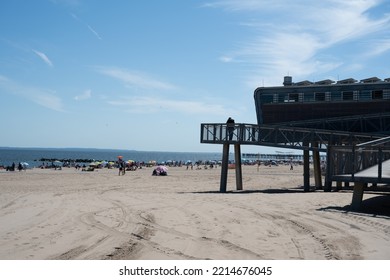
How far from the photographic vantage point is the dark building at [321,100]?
3188 cm

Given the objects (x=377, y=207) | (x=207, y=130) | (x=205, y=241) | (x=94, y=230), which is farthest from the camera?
(x=207, y=130)

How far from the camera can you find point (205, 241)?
8.41 meters

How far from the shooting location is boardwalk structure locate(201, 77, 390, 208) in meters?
23.9

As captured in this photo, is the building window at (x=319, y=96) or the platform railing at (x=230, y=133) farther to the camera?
the building window at (x=319, y=96)

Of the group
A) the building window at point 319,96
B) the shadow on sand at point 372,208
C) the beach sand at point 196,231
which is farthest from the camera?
the building window at point 319,96

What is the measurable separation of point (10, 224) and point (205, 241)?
5.36m

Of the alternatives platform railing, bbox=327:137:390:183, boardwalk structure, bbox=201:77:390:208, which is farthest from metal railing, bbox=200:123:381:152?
platform railing, bbox=327:137:390:183

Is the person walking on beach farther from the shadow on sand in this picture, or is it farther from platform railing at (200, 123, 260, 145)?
the shadow on sand

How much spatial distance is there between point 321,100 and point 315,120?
2.73m

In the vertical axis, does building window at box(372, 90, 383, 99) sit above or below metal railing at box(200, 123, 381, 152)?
above

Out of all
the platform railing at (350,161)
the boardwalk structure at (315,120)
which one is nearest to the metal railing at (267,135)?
the boardwalk structure at (315,120)

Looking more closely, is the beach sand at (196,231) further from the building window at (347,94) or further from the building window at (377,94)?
the building window at (347,94)
